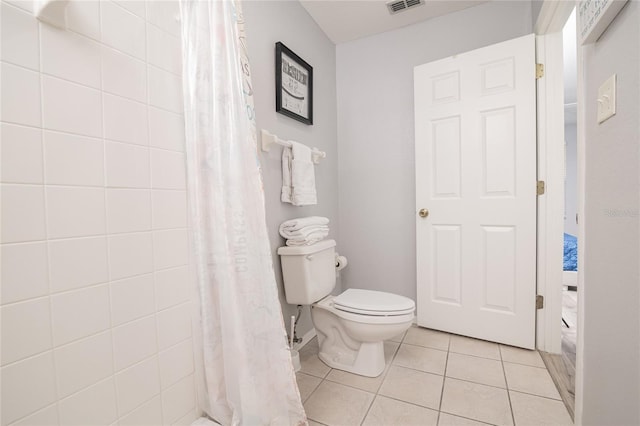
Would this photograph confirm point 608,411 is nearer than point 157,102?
Yes

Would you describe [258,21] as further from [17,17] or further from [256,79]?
[17,17]

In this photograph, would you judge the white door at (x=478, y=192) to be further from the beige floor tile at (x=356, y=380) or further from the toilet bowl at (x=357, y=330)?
the beige floor tile at (x=356, y=380)

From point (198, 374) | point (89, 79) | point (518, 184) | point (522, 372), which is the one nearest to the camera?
point (89, 79)

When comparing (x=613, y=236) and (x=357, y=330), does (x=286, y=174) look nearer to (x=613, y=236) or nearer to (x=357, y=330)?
(x=357, y=330)

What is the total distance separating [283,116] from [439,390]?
5.57 feet

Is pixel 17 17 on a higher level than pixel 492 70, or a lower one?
lower

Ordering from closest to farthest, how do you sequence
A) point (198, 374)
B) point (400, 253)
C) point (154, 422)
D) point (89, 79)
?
1. point (89, 79)
2. point (154, 422)
3. point (198, 374)
4. point (400, 253)

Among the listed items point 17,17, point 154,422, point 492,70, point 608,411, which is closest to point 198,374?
point 154,422

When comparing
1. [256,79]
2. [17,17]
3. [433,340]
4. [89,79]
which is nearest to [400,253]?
[433,340]

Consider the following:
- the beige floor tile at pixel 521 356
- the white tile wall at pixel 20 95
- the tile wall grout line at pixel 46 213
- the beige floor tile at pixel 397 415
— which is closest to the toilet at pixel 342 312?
the beige floor tile at pixel 397 415

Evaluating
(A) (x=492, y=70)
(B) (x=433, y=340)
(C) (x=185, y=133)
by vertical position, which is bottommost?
(B) (x=433, y=340)

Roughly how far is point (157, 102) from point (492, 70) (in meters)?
1.88

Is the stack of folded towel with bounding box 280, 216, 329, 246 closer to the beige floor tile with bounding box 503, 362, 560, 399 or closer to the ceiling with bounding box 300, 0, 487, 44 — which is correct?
the beige floor tile with bounding box 503, 362, 560, 399

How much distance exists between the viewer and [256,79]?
4.99ft
